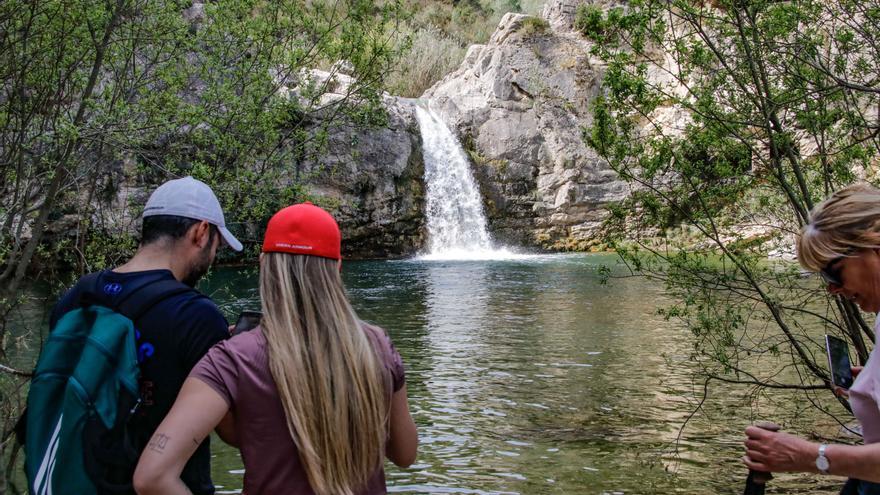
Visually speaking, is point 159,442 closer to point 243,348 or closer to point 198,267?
point 243,348

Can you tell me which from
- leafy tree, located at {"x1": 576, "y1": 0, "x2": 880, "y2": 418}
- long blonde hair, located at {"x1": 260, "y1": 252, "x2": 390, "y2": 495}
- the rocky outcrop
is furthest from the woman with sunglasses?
the rocky outcrop

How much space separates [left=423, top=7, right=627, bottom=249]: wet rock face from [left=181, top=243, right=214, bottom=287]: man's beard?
29.7m

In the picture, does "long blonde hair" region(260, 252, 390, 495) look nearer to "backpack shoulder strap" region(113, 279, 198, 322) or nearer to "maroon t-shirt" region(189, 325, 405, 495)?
"maroon t-shirt" region(189, 325, 405, 495)

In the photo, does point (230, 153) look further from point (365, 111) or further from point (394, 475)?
point (394, 475)

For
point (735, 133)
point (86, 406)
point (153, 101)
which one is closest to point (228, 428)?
point (86, 406)

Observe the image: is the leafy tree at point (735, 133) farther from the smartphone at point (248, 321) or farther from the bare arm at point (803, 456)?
the smartphone at point (248, 321)

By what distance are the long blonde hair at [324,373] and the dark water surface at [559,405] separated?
13.4 ft

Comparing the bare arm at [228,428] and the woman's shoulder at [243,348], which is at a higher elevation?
the woman's shoulder at [243,348]

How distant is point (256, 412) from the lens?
2.13 meters

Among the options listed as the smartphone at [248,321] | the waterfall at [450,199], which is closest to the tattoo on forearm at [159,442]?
the smartphone at [248,321]

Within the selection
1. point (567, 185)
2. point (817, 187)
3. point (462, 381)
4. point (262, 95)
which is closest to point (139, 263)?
point (262, 95)

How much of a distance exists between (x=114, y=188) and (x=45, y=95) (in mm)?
3496

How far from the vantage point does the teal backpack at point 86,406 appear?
2283 mm

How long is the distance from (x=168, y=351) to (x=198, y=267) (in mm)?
365
